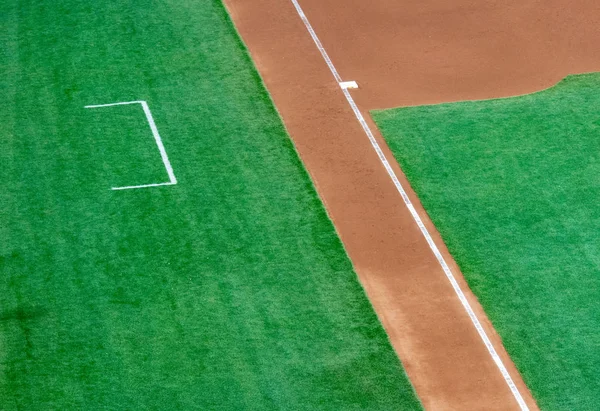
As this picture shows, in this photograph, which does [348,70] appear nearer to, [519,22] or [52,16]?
[519,22]

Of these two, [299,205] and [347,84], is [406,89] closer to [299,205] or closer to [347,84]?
[347,84]

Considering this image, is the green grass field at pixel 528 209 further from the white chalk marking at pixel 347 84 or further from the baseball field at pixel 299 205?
the white chalk marking at pixel 347 84

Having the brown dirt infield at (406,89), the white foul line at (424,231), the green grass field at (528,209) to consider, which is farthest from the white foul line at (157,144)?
the green grass field at (528,209)

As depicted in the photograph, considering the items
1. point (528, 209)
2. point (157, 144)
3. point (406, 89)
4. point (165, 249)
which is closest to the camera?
point (165, 249)

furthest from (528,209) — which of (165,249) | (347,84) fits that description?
(165,249)

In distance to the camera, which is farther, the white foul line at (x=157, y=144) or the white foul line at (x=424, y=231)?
the white foul line at (x=157, y=144)
